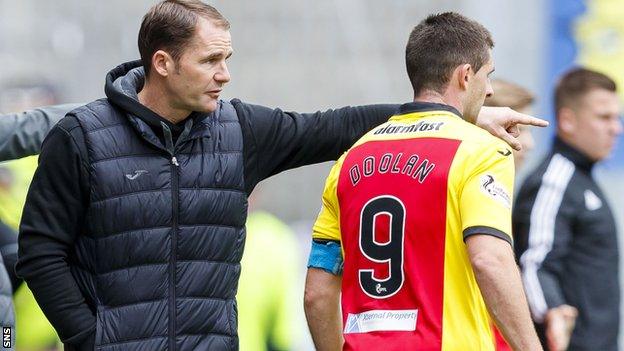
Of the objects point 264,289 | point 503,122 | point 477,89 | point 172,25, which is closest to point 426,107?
point 477,89

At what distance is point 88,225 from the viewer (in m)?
3.95

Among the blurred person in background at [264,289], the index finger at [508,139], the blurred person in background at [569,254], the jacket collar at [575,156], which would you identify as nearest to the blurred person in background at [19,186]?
the blurred person in background at [264,289]

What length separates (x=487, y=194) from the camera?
3709 millimetres

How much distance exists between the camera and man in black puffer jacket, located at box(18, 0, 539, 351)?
3908 mm

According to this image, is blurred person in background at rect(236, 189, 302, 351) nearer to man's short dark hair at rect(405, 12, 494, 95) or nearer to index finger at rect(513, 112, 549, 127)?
index finger at rect(513, 112, 549, 127)

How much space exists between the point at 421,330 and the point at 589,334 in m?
2.40

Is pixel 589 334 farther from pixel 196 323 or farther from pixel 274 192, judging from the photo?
pixel 274 192

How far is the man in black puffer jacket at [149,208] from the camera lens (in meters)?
3.91

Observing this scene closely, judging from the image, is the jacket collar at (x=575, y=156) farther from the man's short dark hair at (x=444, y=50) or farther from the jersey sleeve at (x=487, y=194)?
the jersey sleeve at (x=487, y=194)

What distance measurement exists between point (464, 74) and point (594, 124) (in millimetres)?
2575

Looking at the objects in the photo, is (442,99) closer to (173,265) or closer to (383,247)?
(383,247)

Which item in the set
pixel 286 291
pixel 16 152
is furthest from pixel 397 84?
pixel 16 152

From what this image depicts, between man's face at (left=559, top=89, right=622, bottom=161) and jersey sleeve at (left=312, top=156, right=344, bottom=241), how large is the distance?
2.43 meters

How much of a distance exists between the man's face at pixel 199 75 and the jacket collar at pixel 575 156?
2622mm
